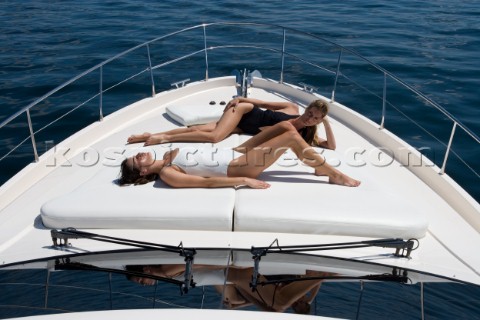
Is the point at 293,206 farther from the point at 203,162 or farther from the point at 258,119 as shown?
the point at 258,119

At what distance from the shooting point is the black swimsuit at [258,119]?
491 centimetres

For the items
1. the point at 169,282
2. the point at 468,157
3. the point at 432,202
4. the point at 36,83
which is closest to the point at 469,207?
the point at 432,202

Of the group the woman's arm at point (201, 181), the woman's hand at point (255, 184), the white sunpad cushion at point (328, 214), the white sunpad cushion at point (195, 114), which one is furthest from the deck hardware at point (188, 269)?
the white sunpad cushion at point (195, 114)

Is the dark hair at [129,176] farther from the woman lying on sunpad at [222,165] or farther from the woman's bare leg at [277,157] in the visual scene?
the woman's bare leg at [277,157]

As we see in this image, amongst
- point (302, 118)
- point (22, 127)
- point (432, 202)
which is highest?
point (302, 118)

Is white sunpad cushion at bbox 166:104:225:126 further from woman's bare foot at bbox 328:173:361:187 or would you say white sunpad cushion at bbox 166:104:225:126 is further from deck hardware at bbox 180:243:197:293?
deck hardware at bbox 180:243:197:293

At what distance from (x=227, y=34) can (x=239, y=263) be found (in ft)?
30.1

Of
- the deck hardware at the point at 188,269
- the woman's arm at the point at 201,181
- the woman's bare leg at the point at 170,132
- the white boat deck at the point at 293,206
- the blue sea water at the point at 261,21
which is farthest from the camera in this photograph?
the blue sea water at the point at 261,21

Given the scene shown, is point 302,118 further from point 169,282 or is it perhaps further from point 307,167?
point 169,282

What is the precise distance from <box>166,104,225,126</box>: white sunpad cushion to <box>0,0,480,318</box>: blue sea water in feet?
7.67

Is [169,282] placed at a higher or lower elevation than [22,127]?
higher

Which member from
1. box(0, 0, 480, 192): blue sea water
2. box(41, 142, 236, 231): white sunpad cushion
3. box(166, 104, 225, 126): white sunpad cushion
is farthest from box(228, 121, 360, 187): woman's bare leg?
box(0, 0, 480, 192): blue sea water

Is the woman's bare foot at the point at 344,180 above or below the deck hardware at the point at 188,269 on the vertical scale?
above

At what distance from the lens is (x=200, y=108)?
17.9 feet
